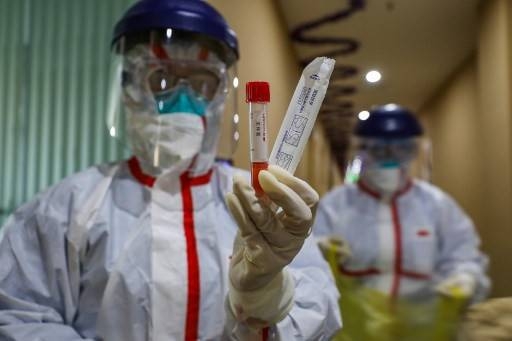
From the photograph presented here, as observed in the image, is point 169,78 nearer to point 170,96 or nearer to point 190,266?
point 170,96

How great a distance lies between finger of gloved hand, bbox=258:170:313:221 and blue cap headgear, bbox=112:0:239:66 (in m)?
0.46

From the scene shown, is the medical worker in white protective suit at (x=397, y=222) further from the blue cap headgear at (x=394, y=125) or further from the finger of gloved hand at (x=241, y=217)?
the finger of gloved hand at (x=241, y=217)

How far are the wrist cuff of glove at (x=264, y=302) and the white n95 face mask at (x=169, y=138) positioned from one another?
0.31 metres

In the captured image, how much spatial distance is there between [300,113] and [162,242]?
38 cm

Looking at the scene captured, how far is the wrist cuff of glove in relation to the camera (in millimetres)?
738

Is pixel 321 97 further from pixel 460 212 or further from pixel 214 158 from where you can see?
pixel 460 212

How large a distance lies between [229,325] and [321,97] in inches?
13.8

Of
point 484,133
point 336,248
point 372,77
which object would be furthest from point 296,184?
point 484,133

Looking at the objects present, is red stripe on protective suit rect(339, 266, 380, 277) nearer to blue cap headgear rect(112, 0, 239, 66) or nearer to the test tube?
blue cap headgear rect(112, 0, 239, 66)

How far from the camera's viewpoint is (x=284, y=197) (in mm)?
635

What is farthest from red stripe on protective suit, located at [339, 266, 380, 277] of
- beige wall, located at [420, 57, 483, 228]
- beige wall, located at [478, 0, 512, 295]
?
beige wall, located at [420, 57, 483, 228]

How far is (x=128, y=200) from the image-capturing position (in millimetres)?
996

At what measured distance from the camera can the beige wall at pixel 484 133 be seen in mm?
2508

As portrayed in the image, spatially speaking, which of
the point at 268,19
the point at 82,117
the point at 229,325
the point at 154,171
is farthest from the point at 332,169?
the point at 229,325
